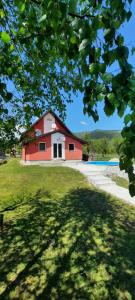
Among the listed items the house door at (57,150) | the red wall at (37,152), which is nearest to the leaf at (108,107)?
the red wall at (37,152)

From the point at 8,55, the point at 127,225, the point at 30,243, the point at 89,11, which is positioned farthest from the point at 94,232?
the point at 89,11

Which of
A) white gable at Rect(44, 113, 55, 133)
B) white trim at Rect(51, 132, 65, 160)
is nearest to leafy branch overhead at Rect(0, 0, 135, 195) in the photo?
white trim at Rect(51, 132, 65, 160)

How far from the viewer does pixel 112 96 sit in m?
1.66

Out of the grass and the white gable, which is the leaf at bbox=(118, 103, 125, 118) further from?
the white gable

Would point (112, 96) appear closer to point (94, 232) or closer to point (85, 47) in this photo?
point (85, 47)

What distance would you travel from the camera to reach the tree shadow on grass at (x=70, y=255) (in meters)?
5.14

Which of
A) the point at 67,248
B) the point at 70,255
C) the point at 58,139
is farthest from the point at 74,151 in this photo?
the point at 70,255

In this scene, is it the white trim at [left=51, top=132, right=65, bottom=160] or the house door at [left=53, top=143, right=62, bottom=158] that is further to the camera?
the house door at [left=53, top=143, right=62, bottom=158]

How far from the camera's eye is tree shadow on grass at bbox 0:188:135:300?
16.9ft

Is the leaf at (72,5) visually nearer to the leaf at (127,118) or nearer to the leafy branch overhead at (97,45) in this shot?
the leafy branch overhead at (97,45)

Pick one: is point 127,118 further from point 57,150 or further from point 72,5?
point 57,150

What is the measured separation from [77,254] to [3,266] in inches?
76.8

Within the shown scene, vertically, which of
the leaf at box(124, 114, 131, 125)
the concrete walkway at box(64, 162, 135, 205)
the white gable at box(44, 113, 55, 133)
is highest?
the white gable at box(44, 113, 55, 133)

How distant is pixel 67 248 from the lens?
6.98 meters
